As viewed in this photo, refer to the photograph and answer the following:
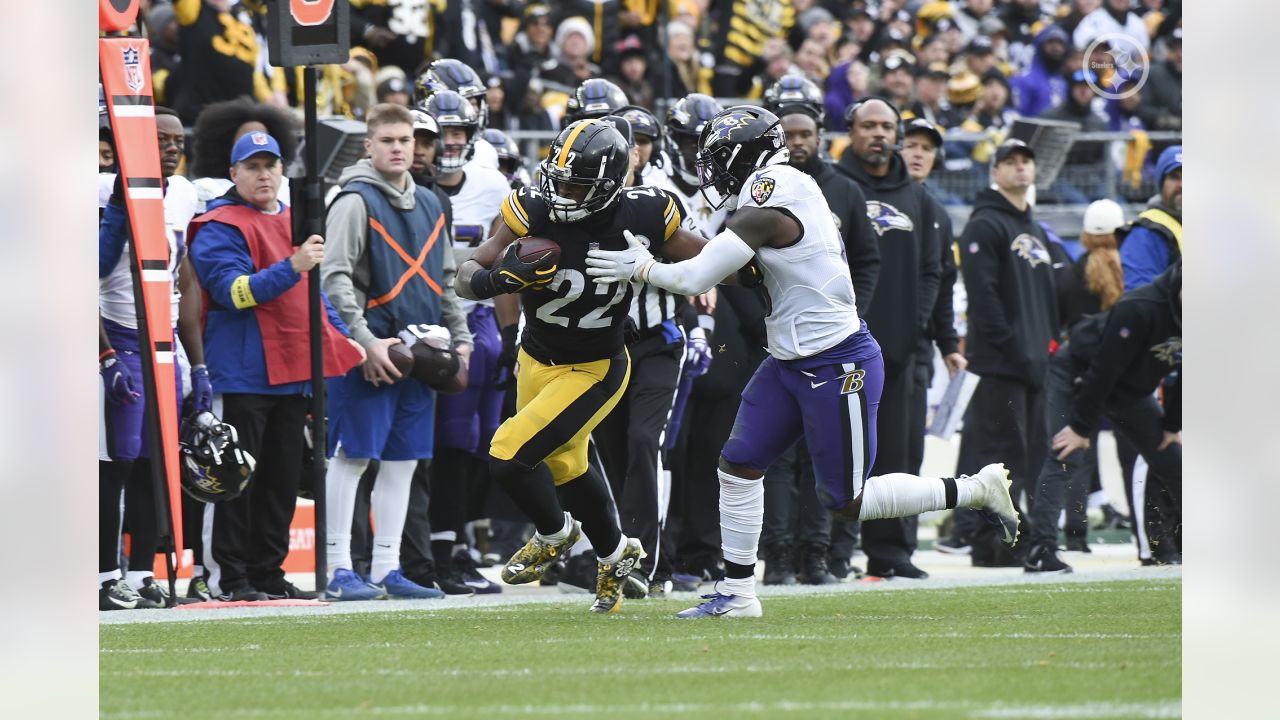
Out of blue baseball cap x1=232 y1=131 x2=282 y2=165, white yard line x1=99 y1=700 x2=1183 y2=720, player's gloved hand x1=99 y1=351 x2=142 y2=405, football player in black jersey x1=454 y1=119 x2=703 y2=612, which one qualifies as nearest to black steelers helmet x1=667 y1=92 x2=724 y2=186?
football player in black jersey x1=454 y1=119 x2=703 y2=612

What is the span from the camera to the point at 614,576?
7.81 meters

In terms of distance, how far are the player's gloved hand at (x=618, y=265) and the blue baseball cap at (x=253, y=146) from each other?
7.66 feet

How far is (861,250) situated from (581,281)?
8.23 ft

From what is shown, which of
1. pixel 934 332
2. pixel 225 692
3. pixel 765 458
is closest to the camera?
pixel 225 692

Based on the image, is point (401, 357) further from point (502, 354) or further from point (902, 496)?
point (902, 496)

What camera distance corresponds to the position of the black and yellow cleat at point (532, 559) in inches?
304

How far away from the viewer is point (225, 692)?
536 cm

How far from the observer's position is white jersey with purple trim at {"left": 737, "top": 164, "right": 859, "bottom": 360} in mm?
7309

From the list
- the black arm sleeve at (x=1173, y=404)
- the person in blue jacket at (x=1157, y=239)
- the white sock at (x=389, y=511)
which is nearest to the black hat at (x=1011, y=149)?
the person in blue jacket at (x=1157, y=239)
